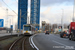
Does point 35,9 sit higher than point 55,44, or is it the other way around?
point 35,9

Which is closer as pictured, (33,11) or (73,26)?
(73,26)

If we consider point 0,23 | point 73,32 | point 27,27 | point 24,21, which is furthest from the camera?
point 24,21

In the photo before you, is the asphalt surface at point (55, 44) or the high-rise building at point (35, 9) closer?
the asphalt surface at point (55, 44)

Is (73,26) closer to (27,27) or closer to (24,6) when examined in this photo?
(27,27)

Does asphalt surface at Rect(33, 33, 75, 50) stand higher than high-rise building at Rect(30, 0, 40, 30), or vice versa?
high-rise building at Rect(30, 0, 40, 30)

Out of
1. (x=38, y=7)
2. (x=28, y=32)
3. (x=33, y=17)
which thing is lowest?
(x=28, y=32)

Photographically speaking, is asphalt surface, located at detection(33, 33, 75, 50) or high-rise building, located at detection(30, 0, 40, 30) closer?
asphalt surface, located at detection(33, 33, 75, 50)

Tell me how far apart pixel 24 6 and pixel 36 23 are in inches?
1060

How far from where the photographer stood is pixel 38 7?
78.1 metres

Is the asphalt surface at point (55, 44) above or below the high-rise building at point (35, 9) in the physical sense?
below

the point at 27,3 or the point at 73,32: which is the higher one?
the point at 27,3

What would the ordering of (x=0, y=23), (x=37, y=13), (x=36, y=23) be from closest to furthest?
(x=0, y=23) < (x=37, y=13) < (x=36, y=23)

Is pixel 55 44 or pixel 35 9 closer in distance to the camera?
pixel 55 44

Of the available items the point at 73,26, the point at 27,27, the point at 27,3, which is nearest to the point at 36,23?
the point at 27,3
